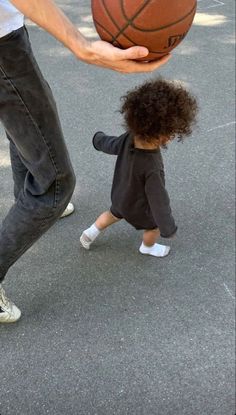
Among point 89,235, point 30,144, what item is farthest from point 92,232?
point 30,144

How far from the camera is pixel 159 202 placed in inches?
90.9

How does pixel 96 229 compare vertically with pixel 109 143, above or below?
below

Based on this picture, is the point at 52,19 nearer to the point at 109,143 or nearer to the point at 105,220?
the point at 109,143

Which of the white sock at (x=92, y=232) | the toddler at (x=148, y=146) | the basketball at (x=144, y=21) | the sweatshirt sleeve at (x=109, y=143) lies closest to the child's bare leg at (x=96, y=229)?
the white sock at (x=92, y=232)

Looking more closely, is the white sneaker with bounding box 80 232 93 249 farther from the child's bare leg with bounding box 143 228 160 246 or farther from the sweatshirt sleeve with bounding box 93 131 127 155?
the sweatshirt sleeve with bounding box 93 131 127 155

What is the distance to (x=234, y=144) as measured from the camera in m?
3.60

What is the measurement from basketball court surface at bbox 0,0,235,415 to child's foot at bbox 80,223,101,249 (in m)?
0.06

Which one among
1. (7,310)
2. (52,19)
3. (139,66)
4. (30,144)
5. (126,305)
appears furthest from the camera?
(126,305)

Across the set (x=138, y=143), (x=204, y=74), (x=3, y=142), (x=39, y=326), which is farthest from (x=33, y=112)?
(x=204, y=74)

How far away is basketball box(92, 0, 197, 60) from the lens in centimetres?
165

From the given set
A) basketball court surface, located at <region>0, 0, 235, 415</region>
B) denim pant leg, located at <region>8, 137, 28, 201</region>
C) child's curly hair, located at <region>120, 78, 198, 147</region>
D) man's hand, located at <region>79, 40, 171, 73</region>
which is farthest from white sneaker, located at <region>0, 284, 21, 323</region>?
man's hand, located at <region>79, 40, 171, 73</region>

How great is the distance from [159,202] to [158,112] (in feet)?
1.33

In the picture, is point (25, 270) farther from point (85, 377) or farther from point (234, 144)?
point (234, 144)

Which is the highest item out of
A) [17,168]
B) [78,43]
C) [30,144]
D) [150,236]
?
[78,43]
